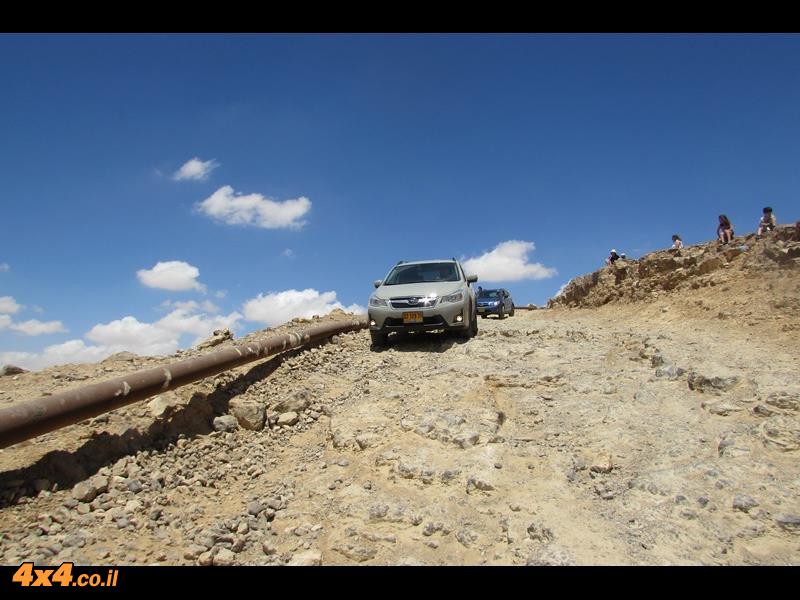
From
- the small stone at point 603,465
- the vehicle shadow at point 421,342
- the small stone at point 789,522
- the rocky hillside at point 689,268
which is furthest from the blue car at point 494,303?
the small stone at point 789,522

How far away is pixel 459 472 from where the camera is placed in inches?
178

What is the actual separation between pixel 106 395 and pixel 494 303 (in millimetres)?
17991

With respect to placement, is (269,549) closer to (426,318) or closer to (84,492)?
(84,492)

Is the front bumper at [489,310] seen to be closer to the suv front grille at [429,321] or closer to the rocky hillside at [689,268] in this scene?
the rocky hillside at [689,268]

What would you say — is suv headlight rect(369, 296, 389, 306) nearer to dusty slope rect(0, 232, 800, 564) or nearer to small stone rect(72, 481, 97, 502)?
dusty slope rect(0, 232, 800, 564)

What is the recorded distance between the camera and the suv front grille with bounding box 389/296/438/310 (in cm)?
852

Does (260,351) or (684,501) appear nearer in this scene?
(684,501)

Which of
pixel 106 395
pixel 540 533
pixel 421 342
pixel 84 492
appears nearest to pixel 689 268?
pixel 421 342

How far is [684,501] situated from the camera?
157 inches

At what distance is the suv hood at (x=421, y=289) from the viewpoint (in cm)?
870

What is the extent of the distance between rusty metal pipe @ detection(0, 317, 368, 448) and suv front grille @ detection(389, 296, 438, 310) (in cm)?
270
